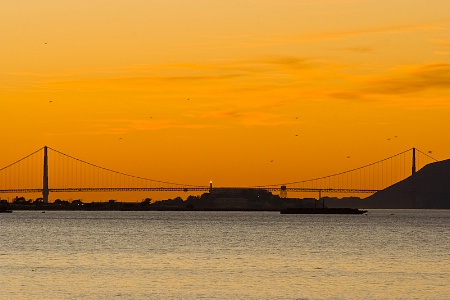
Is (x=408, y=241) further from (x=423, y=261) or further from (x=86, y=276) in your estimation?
(x=86, y=276)

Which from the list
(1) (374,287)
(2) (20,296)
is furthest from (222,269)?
(2) (20,296)

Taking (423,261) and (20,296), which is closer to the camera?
(20,296)

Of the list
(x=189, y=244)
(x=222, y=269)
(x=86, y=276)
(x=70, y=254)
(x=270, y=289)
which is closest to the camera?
(x=270, y=289)

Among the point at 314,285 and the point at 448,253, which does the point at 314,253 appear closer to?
the point at 448,253

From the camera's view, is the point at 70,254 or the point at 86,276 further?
the point at 70,254

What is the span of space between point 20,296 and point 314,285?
38.5 feet

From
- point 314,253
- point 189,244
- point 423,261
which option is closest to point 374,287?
point 423,261

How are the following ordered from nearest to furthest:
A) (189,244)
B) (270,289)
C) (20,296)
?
(20,296)
(270,289)
(189,244)

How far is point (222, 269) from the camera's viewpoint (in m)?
52.3

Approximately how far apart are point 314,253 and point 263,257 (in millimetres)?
5905

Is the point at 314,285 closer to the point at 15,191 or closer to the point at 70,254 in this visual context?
the point at 70,254

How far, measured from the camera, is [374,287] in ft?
143

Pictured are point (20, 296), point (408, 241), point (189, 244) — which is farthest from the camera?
point (408, 241)

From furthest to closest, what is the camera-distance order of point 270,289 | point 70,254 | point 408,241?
point 408,241 < point 70,254 < point 270,289
